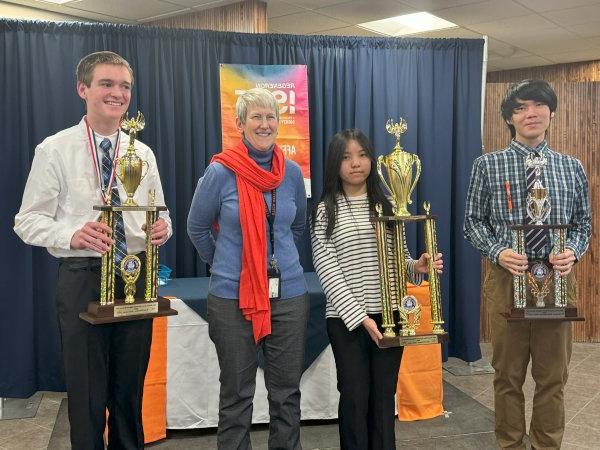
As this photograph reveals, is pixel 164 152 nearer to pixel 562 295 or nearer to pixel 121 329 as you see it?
pixel 121 329

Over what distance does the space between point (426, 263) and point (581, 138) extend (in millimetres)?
3422

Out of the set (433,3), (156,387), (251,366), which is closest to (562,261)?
(251,366)

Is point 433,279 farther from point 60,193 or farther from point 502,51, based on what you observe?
point 502,51

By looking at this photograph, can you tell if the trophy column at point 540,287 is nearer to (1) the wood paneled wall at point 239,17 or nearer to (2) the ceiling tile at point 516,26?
(1) the wood paneled wall at point 239,17

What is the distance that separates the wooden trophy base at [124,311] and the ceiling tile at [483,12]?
14.4 feet

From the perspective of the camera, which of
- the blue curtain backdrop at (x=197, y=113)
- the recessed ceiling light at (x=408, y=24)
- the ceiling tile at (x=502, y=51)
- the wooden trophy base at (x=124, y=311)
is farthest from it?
the ceiling tile at (x=502, y=51)

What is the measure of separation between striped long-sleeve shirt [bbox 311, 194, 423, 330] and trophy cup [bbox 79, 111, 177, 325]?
56cm

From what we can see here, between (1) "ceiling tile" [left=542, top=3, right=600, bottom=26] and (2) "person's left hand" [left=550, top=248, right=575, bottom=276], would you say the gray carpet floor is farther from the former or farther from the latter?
(1) "ceiling tile" [left=542, top=3, right=600, bottom=26]

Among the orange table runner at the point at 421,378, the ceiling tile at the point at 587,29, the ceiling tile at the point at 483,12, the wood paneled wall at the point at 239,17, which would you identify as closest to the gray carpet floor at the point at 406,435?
the orange table runner at the point at 421,378

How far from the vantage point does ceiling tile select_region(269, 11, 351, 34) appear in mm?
5527

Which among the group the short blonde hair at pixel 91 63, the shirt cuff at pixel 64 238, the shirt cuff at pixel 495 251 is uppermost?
the short blonde hair at pixel 91 63

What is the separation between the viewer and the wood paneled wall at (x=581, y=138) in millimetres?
4887

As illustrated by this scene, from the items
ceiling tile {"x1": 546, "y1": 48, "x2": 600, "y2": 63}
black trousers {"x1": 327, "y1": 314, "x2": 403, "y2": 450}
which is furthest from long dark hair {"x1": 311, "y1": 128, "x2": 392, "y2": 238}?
ceiling tile {"x1": 546, "y1": 48, "x2": 600, "y2": 63}

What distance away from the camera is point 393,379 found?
7.20ft
